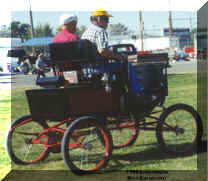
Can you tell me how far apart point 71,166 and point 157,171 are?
83cm

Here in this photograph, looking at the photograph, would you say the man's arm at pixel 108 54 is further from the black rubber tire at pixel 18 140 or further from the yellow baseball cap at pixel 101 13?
the black rubber tire at pixel 18 140

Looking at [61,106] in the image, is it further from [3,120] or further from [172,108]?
[3,120]

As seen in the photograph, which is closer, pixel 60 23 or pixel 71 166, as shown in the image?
pixel 71 166

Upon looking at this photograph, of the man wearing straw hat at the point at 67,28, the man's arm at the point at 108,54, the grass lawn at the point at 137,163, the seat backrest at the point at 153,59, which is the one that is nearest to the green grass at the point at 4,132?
the grass lawn at the point at 137,163

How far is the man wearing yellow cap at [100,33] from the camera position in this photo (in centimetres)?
374

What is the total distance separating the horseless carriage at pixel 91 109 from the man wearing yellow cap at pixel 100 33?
0.11 meters

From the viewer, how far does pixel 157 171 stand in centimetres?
362

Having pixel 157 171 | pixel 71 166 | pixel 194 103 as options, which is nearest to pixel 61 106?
pixel 71 166

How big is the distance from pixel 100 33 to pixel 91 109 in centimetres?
78

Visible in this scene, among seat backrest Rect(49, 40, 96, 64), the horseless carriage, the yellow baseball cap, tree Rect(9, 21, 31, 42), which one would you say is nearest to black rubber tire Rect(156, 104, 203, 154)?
the horseless carriage

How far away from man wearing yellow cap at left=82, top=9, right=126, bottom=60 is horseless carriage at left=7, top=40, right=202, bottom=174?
113 millimetres

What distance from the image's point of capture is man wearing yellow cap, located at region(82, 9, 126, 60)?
3.74 m

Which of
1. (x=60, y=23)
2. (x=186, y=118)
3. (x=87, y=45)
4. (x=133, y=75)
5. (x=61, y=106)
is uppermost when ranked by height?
(x=60, y=23)

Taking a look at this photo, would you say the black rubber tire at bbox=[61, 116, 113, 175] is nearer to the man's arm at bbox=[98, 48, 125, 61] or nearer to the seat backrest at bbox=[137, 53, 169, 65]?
the man's arm at bbox=[98, 48, 125, 61]
